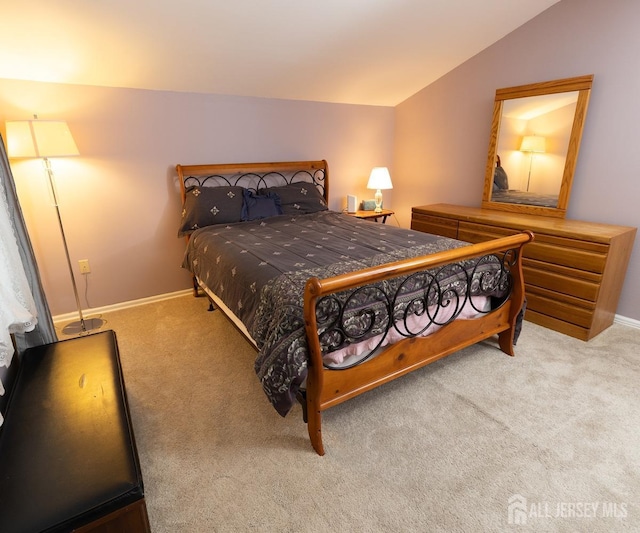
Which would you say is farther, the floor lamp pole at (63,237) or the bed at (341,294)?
the floor lamp pole at (63,237)

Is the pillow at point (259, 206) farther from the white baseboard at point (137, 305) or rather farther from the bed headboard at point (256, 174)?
the white baseboard at point (137, 305)

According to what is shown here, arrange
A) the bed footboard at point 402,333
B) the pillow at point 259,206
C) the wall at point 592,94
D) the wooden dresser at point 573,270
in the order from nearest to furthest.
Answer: the bed footboard at point 402,333 → the wooden dresser at point 573,270 → the wall at point 592,94 → the pillow at point 259,206

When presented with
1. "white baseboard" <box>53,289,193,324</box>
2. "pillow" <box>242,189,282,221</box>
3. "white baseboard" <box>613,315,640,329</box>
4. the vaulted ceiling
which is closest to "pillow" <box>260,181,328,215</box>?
"pillow" <box>242,189,282,221</box>

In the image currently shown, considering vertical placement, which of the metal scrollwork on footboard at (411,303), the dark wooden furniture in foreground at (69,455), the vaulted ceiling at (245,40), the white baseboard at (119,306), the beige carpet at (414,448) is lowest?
the beige carpet at (414,448)

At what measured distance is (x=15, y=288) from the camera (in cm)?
147

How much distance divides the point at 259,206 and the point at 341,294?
1915mm

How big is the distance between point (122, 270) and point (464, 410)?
2897 mm

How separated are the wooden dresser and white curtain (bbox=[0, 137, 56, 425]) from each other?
3076mm

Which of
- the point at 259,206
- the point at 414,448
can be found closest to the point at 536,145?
the point at 259,206

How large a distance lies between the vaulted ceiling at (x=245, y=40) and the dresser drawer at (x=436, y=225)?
145cm

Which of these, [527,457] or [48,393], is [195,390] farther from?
[527,457]

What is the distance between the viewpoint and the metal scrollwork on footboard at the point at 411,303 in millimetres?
1596

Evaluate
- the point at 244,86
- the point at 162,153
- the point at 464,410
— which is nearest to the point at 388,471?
the point at 464,410

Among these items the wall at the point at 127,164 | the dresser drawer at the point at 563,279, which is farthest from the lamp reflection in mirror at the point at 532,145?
the wall at the point at 127,164
